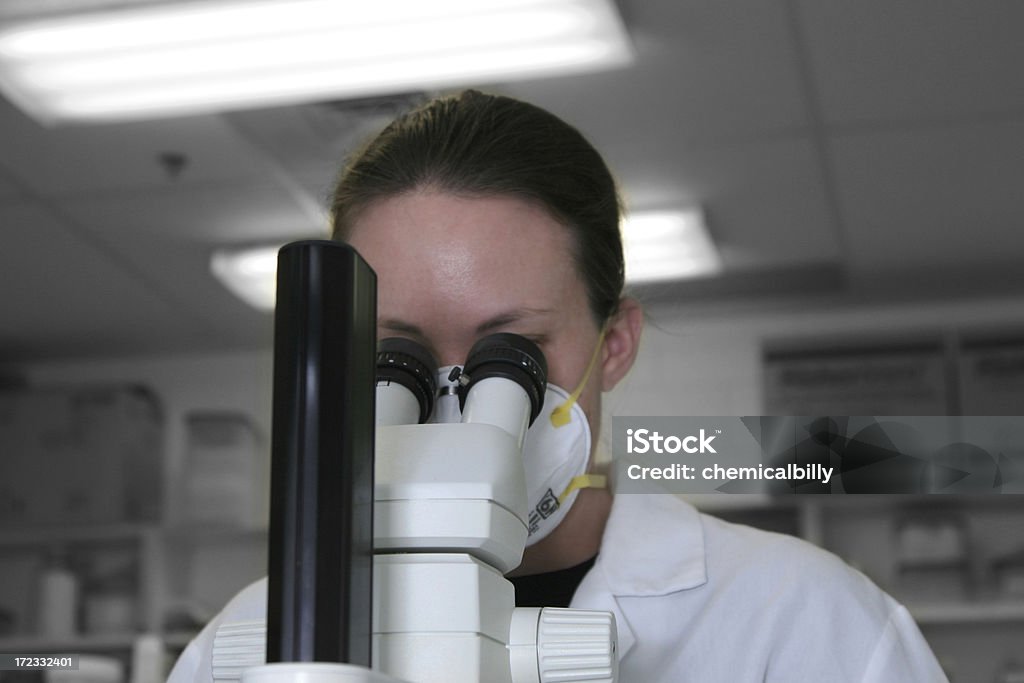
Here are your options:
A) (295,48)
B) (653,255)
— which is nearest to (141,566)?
(653,255)

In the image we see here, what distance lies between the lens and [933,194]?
3.05m

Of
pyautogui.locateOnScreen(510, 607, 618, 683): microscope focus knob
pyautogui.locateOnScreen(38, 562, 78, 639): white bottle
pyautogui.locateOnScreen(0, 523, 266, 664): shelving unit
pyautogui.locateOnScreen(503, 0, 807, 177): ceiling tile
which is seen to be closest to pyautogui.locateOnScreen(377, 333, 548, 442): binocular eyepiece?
pyautogui.locateOnScreen(510, 607, 618, 683): microscope focus knob

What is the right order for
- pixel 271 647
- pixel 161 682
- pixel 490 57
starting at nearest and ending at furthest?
1. pixel 271 647
2. pixel 490 57
3. pixel 161 682

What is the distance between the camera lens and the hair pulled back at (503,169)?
987 mm

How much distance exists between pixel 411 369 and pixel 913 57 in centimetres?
196

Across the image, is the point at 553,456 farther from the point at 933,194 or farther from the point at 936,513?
the point at 936,513

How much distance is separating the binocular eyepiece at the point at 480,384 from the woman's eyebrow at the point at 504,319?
8 centimetres

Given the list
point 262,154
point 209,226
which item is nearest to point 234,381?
point 209,226

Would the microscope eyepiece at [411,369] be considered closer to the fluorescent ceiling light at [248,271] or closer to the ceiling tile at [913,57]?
the ceiling tile at [913,57]

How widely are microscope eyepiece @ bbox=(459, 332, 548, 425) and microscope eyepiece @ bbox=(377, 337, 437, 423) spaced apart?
22 mm

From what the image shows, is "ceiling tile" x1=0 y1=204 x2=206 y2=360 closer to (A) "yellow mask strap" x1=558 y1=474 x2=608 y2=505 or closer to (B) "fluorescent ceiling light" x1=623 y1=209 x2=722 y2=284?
(B) "fluorescent ceiling light" x1=623 y1=209 x2=722 y2=284

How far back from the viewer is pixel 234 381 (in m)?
4.18

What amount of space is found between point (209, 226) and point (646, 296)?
2065mm

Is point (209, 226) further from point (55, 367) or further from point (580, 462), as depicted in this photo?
point (580, 462)
